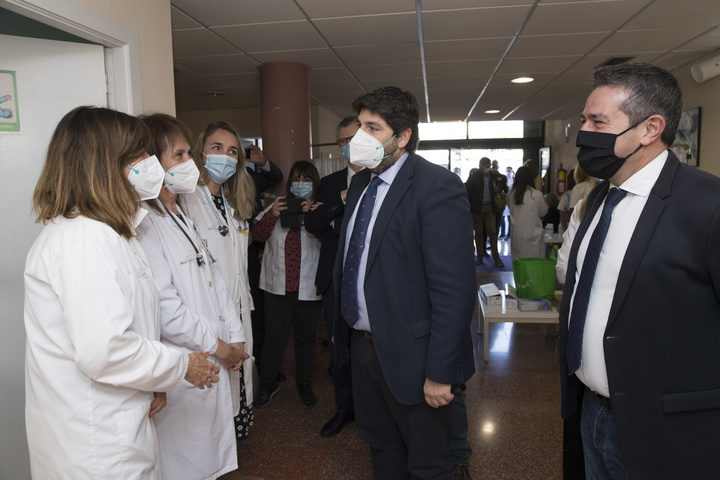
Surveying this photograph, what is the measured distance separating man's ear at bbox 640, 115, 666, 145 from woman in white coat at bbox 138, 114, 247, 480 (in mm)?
1494

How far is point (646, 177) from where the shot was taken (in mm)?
1303

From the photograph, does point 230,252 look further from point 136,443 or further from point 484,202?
point 484,202

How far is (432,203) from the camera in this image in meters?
1.65

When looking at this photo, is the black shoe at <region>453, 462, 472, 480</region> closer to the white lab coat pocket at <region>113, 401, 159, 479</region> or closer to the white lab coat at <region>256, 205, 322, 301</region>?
the white lab coat at <region>256, 205, 322, 301</region>

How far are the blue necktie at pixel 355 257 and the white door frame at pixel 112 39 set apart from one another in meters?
1.20

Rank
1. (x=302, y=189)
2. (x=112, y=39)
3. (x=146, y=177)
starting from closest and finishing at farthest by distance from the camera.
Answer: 1. (x=146, y=177)
2. (x=112, y=39)
3. (x=302, y=189)

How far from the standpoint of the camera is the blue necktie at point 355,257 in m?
1.81

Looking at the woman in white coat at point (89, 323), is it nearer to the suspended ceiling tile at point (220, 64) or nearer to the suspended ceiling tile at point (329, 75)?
the suspended ceiling tile at point (220, 64)

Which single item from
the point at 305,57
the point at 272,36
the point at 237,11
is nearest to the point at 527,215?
the point at 305,57

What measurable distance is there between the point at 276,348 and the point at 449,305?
1.83 m

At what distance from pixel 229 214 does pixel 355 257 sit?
0.92 meters

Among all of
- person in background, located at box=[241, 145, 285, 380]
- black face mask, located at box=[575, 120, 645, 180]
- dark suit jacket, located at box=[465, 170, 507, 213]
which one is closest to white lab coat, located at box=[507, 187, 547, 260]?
dark suit jacket, located at box=[465, 170, 507, 213]

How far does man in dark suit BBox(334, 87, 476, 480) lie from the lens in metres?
1.63

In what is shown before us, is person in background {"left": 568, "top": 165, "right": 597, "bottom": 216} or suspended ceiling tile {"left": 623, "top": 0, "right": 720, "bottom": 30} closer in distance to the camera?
suspended ceiling tile {"left": 623, "top": 0, "right": 720, "bottom": 30}
